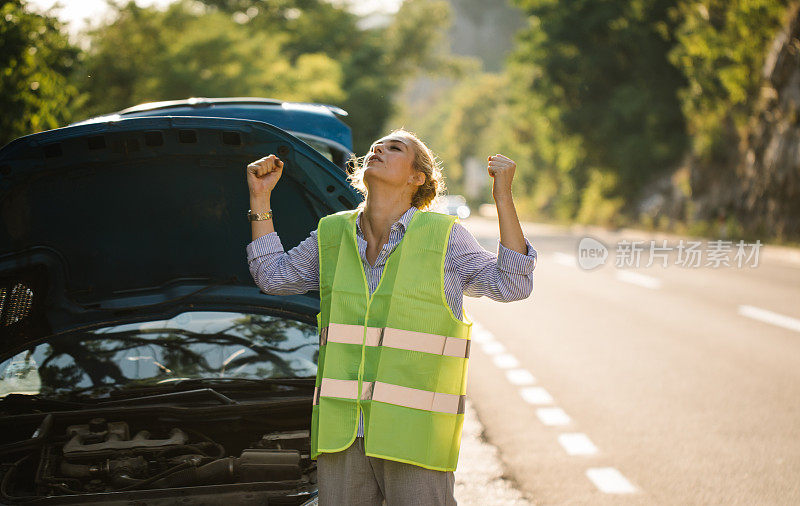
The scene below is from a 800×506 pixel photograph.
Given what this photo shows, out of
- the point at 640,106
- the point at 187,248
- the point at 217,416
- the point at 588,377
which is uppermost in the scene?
the point at 640,106

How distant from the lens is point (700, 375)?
8.88 meters

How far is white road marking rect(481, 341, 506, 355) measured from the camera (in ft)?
34.7

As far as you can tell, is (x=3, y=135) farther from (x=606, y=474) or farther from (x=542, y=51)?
(x=542, y=51)

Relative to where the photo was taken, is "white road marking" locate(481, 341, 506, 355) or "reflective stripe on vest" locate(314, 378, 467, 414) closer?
"reflective stripe on vest" locate(314, 378, 467, 414)

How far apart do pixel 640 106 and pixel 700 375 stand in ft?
120

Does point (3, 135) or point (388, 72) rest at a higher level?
point (388, 72)

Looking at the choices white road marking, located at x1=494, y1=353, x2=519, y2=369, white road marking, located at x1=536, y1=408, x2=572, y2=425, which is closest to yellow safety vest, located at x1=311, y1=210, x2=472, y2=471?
white road marking, located at x1=536, y1=408, x2=572, y2=425

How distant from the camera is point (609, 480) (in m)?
5.63

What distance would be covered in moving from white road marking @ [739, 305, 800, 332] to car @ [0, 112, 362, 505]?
942 centimetres

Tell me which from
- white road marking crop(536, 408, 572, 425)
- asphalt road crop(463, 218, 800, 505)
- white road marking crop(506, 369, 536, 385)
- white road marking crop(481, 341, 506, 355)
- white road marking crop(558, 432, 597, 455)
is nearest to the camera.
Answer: asphalt road crop(463, 218, 800, 505)

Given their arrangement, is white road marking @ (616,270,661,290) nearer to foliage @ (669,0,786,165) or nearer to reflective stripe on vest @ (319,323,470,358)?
foliage @ (669,0,786,165)

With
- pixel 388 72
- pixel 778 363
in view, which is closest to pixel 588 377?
pixel 778 363

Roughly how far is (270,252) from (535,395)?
5.21 m

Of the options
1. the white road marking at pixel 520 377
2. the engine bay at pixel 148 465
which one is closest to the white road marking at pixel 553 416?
the white road marking at pixel 520 377
